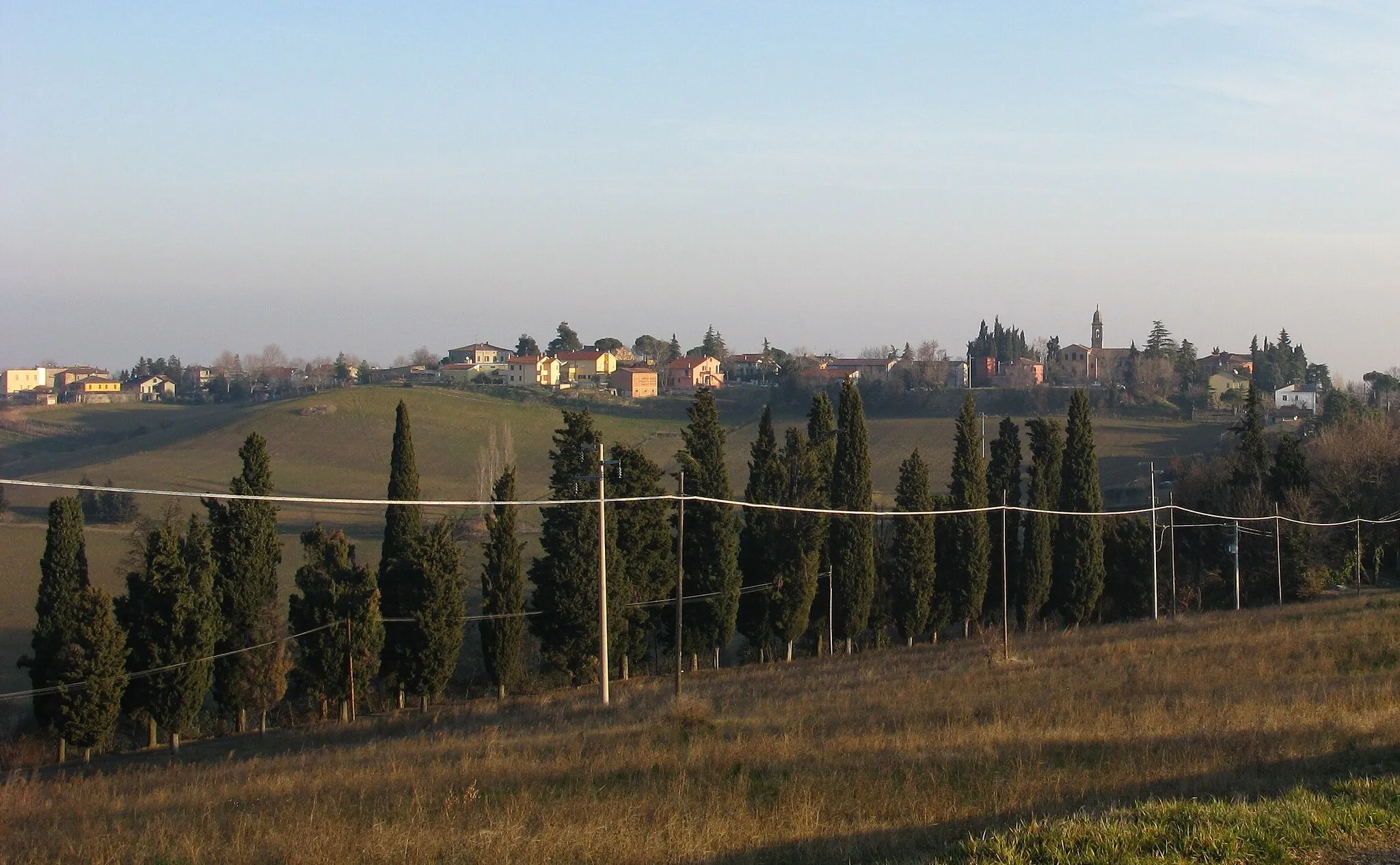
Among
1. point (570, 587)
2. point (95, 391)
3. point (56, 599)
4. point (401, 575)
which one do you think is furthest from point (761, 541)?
point (95, 391)

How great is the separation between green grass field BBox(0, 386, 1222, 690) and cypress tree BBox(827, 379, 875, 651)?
21850 mm

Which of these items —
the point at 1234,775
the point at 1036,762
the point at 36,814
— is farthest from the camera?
the point at 36,814

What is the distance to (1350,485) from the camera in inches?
2441

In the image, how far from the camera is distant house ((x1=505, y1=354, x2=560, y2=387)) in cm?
15212

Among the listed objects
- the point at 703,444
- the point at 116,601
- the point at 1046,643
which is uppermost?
the point at 703,444

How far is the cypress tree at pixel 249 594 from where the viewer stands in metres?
36.0

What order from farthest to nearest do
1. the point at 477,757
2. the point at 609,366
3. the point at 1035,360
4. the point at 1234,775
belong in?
1. the point at 1035,360
2. the point at 609,366
3. the point at 477,757
4. the point at 1234,775

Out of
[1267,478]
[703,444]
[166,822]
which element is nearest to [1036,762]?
[166,822]

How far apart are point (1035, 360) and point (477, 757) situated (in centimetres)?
17026

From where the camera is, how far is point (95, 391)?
16350 centimetres

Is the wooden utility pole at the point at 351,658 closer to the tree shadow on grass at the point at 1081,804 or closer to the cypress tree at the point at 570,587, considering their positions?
the cypress tree at the point at 570,587

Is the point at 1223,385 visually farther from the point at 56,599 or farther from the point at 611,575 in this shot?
the point at 56,599

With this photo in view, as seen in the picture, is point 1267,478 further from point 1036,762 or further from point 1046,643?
point 1036,762

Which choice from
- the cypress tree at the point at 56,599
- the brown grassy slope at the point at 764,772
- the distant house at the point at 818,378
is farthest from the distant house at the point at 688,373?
the brown grassy slope at the point at 764,772
